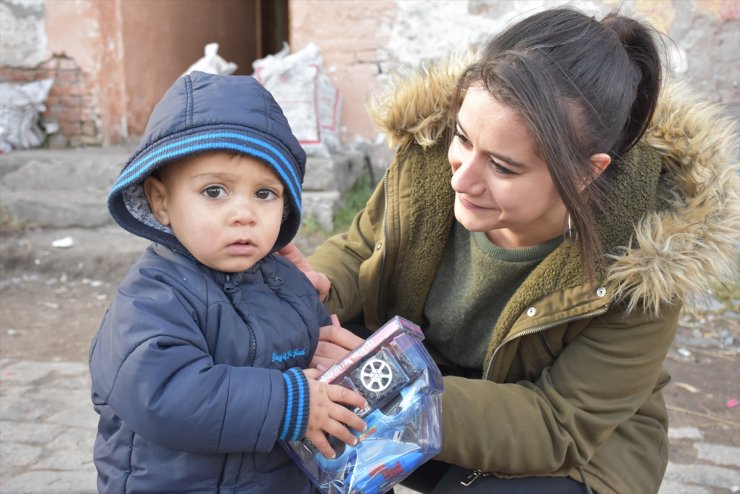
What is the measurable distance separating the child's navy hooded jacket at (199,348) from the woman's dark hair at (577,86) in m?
0.51

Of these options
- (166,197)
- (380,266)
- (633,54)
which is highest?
(633,54)

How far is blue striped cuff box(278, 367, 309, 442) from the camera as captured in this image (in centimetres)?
133

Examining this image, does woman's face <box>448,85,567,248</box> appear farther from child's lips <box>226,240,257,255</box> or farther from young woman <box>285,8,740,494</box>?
child's lips <box>226,240,257,255</box>

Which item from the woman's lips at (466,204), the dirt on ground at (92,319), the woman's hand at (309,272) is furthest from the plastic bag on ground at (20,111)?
the woman's lips at (466,204)

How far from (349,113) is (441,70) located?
360 centimetres

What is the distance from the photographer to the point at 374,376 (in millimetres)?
1434

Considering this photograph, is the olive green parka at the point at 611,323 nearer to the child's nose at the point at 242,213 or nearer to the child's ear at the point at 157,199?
the child's nose at the point at 242,213

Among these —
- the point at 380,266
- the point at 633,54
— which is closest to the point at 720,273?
the point at 633,54

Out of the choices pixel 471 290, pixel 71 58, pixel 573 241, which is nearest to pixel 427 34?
pixel 71 58

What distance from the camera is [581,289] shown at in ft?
5.67

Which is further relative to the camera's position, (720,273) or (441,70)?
(441,70)

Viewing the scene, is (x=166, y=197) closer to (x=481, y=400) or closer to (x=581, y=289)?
(x=481, y=400)

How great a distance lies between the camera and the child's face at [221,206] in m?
1.39

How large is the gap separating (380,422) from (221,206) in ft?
1.70
